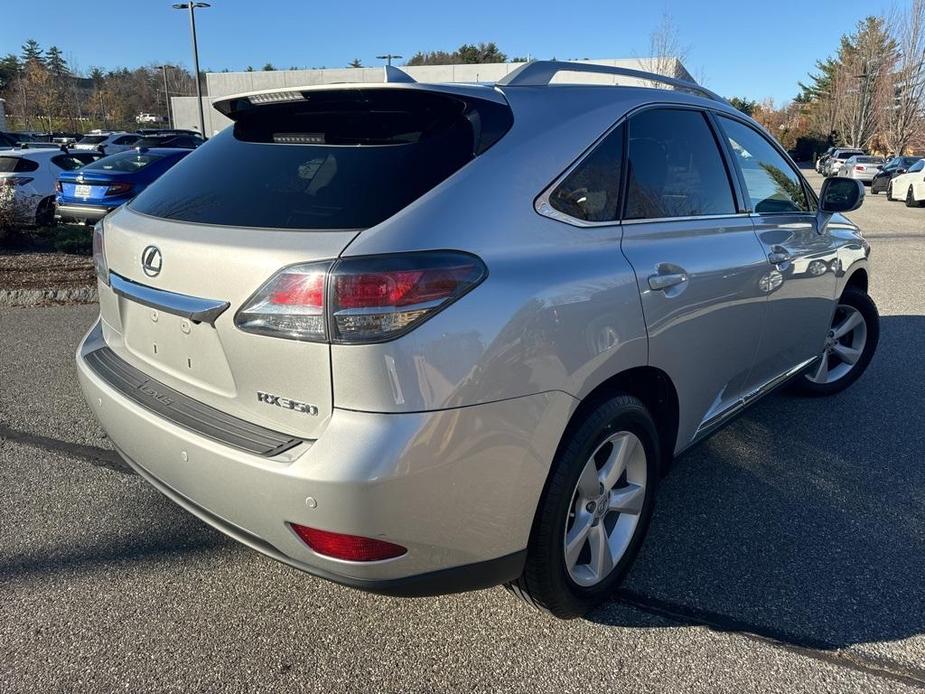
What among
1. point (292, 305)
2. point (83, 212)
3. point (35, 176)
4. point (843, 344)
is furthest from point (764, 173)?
point (35, 176)

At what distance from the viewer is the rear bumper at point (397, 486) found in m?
1.77

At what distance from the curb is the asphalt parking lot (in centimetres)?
368

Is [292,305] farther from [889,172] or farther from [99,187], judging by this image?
[889,172]

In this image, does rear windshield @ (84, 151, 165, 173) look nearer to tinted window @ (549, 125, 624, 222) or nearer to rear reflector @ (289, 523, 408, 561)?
tinted window @ (549, 125, 624, 222)

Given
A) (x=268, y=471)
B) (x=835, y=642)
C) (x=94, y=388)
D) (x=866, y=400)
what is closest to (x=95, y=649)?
(x=94, y=388)

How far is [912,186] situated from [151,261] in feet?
83.1

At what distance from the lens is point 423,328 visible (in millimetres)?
1774

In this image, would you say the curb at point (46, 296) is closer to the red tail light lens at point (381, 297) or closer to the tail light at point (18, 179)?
the tail light at point (18, 179)

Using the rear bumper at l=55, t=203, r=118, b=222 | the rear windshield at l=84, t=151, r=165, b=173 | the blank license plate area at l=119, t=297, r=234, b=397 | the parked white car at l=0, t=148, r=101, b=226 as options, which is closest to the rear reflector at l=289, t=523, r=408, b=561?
the blank license plate area at l=119, t=297, r=234, b=397

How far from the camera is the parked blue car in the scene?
33.0 ft

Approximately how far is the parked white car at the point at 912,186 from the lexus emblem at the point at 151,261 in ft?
80.9

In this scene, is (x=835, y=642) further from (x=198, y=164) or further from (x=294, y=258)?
(x=198, y=164)

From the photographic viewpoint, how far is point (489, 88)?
2.31 meters

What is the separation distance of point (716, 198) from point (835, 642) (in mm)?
1764
